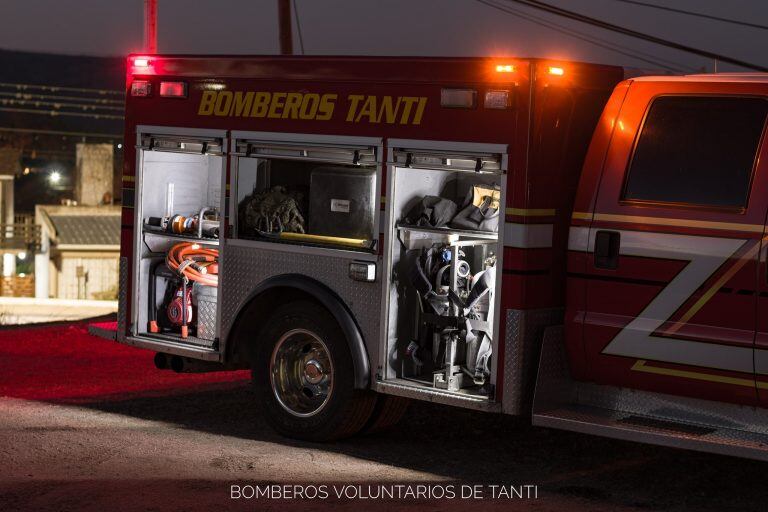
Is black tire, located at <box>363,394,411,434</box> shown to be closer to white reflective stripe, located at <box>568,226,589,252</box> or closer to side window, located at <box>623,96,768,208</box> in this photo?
white reflective stripe, located at <box>568,226,589,252</box>

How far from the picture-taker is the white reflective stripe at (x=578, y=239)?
7832 millimetres

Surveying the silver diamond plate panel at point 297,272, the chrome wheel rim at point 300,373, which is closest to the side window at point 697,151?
the silver diamond plate panel at point 297,272

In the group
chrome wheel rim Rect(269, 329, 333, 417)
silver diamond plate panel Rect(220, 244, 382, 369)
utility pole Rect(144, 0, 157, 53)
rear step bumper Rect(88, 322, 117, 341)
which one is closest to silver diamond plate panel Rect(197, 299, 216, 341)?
silver diamond plate panel Rect(220, 244, 382, 369)

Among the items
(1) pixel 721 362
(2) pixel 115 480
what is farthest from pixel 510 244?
(2) pixel 115 480

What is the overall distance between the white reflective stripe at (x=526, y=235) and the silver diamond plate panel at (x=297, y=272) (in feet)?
3.44

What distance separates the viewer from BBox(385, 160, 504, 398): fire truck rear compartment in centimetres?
835

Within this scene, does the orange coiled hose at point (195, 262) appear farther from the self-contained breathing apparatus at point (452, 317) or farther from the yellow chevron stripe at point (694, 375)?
the yellow chevron stripe at point (694, 375)

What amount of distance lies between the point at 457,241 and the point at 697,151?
165 cm

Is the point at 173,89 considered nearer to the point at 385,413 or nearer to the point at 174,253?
the point at 174,253

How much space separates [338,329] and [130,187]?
7.31ft

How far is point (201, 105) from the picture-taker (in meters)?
9.67

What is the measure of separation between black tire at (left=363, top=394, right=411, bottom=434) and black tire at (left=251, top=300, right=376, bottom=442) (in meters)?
0.10

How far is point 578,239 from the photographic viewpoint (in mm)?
7871

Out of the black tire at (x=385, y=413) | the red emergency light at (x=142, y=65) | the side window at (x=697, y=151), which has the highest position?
the red emergency light at (x=142, y=65)
